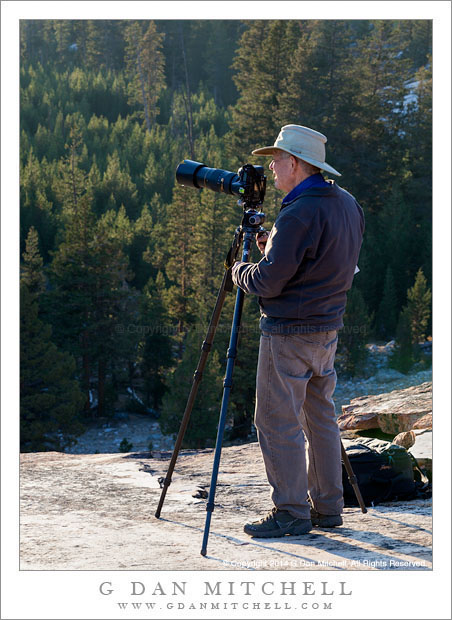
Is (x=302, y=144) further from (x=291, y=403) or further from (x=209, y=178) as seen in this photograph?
(x=291, y=403)

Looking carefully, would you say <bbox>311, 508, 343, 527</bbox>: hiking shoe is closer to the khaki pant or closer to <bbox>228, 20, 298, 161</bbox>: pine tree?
the khaki pant

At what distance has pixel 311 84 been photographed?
25.1m

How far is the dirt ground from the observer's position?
2.79 meters

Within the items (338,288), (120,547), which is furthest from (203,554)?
(338,288)

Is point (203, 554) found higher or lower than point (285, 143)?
lower

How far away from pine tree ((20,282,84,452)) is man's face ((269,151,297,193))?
17.4 meters

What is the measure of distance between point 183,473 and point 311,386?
5.37 ft

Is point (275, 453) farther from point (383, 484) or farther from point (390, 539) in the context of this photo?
point (383, 484)

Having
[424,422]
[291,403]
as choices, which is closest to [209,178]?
[291,403]

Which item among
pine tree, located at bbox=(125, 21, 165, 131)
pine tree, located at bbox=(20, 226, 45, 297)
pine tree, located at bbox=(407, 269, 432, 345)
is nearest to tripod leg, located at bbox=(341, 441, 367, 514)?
pine tree, located at bbox=(407, 269, 432, 345)

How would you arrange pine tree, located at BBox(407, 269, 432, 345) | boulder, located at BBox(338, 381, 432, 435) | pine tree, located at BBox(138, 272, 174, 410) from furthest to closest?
pine tree, located at BBox(138, 272, 174, 410) < pine tree, located at BBox(407, 269, 432, 345) < boulder, located at BBox(338, 381, 432, 435)

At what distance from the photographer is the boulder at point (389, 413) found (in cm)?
509

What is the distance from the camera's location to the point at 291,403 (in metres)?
2.92

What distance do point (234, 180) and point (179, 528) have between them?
1.53 m
